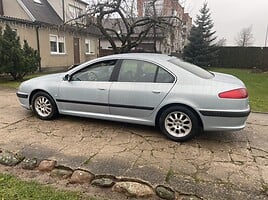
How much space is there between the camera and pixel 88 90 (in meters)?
4.78

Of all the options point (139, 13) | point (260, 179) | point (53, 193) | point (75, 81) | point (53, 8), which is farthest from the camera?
point (53, 8)

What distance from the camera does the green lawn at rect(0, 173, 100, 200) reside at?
2.68 metres

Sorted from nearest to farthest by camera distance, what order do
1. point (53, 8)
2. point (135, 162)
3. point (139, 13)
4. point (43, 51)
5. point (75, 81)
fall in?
point (135, 162), point (75, 81), point (139, 13), point (43, 51), point (53, 8)

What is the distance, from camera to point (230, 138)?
4531 mm

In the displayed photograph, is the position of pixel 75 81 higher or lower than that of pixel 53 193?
higher

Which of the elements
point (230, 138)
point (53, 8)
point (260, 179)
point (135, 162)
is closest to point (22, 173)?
point (135, 162)

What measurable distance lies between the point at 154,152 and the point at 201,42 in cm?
1956

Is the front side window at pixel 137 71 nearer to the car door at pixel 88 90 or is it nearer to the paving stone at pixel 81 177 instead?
the car door at pixel 88 90

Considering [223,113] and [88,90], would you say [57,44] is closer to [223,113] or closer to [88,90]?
[88,90]

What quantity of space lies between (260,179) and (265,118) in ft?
10.8

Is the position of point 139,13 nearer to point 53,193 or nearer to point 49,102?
point 49,102

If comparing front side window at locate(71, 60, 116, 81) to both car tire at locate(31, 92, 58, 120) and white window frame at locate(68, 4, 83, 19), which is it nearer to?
car tire at locate(31, 92, 58, 120)

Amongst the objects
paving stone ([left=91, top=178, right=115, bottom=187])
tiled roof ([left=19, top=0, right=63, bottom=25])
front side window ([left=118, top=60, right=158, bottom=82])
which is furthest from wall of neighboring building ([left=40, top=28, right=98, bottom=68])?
paving stone ([left=91, top=178, right=115, bottom=187])

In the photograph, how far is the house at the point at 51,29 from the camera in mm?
15852
